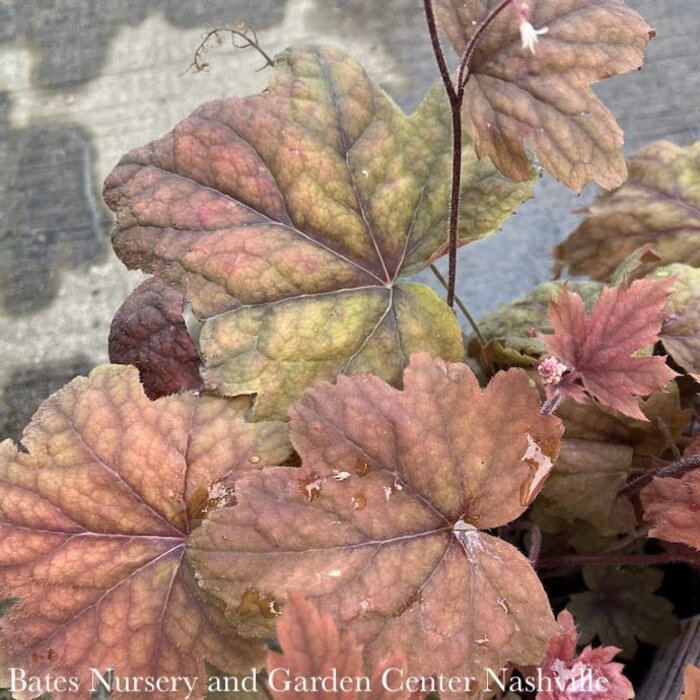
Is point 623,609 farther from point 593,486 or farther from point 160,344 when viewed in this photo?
point 160,344

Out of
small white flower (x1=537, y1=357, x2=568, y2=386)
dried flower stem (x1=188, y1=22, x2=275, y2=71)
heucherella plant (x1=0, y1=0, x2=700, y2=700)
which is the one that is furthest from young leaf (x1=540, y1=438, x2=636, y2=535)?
dried flower stem (x1=188, y1=22, x2=275, y2=71)

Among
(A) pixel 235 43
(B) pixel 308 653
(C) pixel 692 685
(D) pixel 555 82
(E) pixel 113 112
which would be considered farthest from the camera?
(E) pixel 113 112

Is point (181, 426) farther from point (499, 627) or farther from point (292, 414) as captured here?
point (499, 627)

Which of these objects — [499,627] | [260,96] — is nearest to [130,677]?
[499,627]

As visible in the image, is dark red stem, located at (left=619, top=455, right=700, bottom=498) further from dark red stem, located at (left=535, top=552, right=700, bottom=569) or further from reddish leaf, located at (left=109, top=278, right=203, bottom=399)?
reddish leaf, located at (left=109, top=278, right=203, bottom=399)

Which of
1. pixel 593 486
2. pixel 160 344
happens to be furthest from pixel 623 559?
pixel 160 344

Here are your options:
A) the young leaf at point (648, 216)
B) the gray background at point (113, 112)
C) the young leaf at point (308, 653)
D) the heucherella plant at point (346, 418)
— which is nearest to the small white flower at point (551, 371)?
the heucherella plant at point (346, 418)
